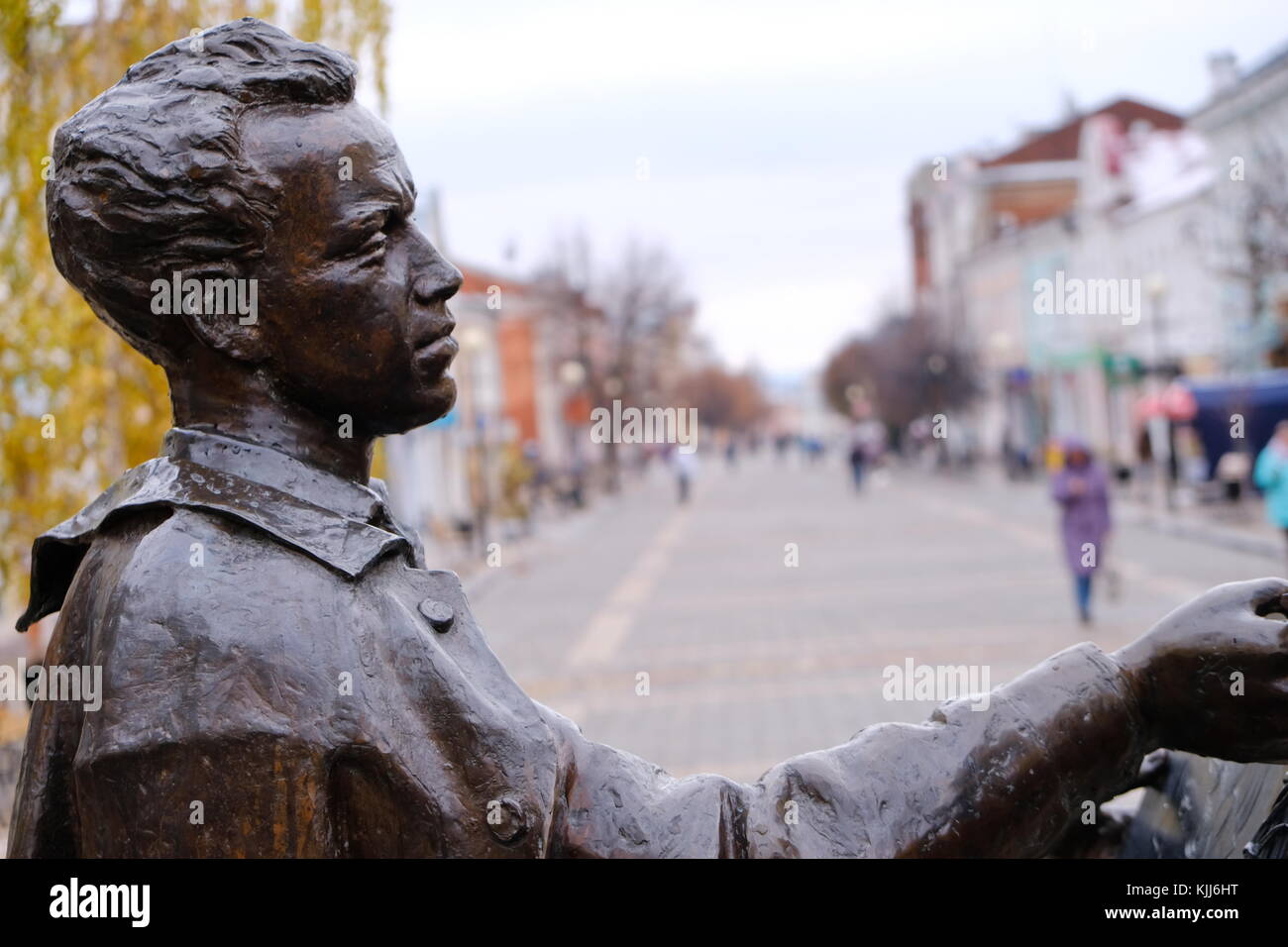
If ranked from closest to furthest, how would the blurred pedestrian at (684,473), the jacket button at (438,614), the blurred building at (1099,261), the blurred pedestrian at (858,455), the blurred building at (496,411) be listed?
the jacket button at (438,614) → the blurred building at (496,411) → the blurred building at (1099,261) → the blurred pedestrian at (858,455) → the blurred pedestrian at (684,473)

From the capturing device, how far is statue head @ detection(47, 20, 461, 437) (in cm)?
154

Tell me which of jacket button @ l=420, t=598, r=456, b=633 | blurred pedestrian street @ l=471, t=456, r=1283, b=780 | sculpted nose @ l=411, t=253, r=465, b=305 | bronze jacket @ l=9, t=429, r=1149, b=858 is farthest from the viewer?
blurred pedestrian street @ l=471, t=456, r=1283, b=780

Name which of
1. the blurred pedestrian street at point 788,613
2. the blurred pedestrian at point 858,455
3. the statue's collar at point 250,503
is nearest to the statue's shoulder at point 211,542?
the statue's collar at point 250,503

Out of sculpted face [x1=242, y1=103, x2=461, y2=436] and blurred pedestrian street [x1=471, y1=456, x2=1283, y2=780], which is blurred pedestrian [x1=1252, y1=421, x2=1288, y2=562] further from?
sculpted face [x1=242, y1=103, x2=461, y2=436]

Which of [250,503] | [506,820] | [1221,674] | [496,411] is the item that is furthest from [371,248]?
[496,411]

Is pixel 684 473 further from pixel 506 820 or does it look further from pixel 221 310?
pixel 506 820

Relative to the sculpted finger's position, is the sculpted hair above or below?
above

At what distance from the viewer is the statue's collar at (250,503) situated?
1.51m

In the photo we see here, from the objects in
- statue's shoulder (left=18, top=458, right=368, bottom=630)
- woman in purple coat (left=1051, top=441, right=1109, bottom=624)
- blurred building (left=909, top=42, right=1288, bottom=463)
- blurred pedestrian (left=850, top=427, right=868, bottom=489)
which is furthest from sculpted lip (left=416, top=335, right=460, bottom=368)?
blurred pedestrian (left=850, top=427, right=868, bottom=489)

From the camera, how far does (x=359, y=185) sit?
5.27ft

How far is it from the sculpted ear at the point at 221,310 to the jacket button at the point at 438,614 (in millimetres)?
353

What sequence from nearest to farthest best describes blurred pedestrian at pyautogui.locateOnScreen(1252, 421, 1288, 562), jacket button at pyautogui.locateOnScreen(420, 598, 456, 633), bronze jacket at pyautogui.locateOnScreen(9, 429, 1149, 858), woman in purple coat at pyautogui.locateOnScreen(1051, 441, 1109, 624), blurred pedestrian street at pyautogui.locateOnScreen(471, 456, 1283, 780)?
bronze jacket at pyautogui.locateOnScreen(9, 429, 1149, 858) < jacket button at pyautogui.locateOnScreen(420, 598, 456, 633) < blurred pedestrian street at pyautogui.locateOnScreen(471, 456, 1283, 780) < woman in purple coat at pyautogui.locateOnScreen(1051, 441, 1109, 624) < blurred pedestrian at pyautogui.locateOnScreen(1252, 421, 1288, 562)

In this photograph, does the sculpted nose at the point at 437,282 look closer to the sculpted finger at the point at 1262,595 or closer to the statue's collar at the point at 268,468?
the statue's collar at the point at 268,468

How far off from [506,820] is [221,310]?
0.65m
